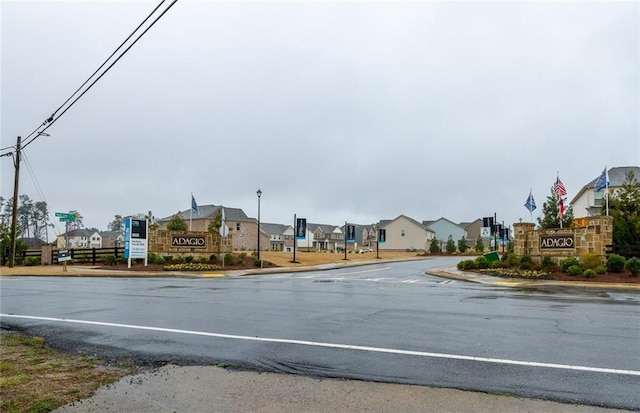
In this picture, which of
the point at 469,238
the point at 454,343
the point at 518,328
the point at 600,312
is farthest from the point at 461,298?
the point at 469,238

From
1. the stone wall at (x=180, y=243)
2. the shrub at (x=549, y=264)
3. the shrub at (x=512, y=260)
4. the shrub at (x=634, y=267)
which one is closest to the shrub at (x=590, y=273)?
the shrub at (x=634, y=267)

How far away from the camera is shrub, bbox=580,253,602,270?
22.3m

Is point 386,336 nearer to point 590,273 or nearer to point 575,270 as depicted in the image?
point 590,273

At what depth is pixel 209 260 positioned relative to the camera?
34.0 meters

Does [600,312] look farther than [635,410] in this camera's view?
Yes

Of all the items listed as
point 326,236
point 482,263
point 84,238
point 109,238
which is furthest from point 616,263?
point 109,238

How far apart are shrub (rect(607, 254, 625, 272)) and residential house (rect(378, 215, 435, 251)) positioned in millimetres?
74360

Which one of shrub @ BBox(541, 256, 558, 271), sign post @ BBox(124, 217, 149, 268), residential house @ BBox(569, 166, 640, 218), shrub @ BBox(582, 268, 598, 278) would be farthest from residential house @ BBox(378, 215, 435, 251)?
shrub @ BBox(582, 268, 598, 278)

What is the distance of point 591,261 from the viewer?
22469 millimetres

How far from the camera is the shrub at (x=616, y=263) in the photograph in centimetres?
2212

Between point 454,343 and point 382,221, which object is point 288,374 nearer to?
point 454,343

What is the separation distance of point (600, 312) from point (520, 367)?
22.2ft

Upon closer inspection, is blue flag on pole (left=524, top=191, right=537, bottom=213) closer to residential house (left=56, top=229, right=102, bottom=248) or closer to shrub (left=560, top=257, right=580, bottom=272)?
shrub (left=560, top=257, right=580, bottom=272)

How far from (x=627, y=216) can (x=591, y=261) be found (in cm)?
1020
